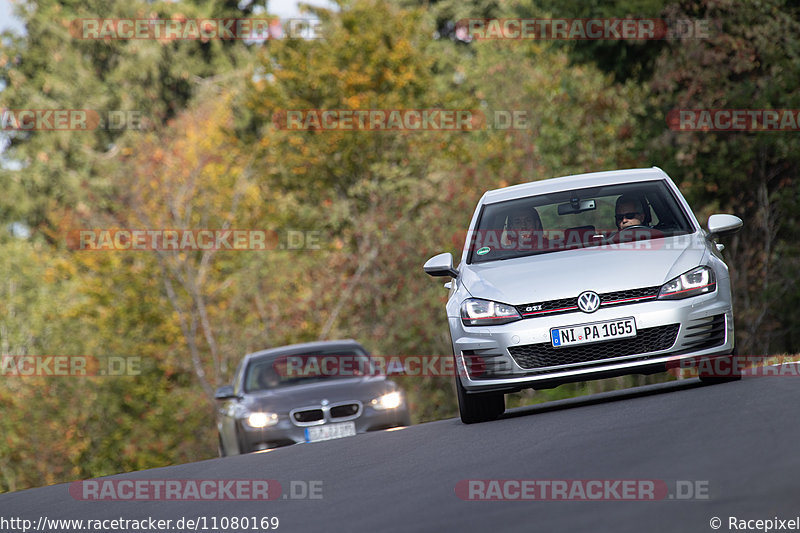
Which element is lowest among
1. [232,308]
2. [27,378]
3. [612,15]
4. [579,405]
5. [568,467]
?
[27,378]

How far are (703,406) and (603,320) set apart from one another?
39.8 inches

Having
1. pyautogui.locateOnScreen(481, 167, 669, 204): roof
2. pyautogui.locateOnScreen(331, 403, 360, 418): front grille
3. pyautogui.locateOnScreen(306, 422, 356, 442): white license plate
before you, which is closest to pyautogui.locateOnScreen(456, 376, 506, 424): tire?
pyautogui.locateOnScreen(481, 167, 669, 204): roof

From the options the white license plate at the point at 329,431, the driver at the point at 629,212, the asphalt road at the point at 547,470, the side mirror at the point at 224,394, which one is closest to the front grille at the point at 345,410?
the white license plate at the point at 329,431

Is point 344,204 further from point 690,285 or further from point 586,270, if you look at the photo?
point 690,285

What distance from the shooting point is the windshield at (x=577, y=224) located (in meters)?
10.4

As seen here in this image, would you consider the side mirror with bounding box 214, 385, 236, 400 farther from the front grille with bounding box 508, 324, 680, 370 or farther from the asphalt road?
the front grille with bounding box 508, 324, 680, 370

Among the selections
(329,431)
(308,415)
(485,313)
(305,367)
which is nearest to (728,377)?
(485,313)

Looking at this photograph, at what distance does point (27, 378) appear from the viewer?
38.3 m

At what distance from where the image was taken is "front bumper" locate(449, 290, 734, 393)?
31.0ft

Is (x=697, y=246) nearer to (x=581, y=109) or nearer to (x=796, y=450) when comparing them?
(x=796, y=450)

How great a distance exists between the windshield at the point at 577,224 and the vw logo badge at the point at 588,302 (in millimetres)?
880

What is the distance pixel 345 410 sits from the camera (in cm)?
1373

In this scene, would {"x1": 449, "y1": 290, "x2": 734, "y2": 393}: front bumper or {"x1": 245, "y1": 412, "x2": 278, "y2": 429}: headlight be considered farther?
{"x1": 245, "y1": 412, "x2": 278, "y2": 429}: headlight

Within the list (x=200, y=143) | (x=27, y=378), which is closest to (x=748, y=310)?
(x=200, y=143)
